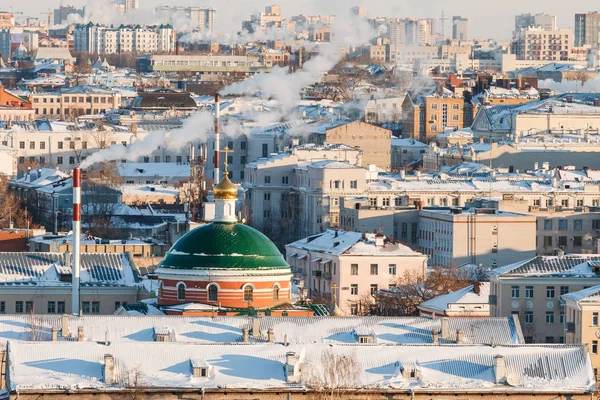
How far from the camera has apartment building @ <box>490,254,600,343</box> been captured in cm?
6669

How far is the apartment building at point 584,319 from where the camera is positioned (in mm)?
60094

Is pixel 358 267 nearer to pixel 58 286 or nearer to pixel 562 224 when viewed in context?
pixel 58 286

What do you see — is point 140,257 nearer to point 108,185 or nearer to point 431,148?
point 108,185

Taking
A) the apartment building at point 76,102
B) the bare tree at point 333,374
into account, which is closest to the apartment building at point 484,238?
the bare tree at point 333,374

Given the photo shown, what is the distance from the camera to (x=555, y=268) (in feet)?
224

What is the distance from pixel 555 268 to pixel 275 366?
73.5 feet

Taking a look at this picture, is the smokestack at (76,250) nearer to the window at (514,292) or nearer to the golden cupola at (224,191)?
the golden cupola at (224,191)

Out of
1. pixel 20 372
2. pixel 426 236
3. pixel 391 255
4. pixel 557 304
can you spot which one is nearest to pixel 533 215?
pixel 426 236

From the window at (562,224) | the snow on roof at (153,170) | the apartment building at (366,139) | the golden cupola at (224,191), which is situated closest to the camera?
the golden cupola at (224,191)

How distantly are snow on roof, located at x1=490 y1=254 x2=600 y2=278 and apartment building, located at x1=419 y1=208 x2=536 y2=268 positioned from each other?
734 inches

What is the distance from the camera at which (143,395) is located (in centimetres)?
4525

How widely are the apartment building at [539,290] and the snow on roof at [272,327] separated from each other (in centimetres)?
1311

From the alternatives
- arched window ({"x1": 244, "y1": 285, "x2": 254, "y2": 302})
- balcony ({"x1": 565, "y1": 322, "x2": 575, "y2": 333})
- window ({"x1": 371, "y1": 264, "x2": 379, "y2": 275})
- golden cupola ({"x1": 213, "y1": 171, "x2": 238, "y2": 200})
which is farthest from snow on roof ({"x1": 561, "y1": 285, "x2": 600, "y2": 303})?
window ({"x1": 371, "y1": 264, "x2": 379, "y2": 275})

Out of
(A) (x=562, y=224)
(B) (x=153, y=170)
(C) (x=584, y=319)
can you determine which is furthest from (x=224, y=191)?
(B) (x=153, y=170)
